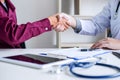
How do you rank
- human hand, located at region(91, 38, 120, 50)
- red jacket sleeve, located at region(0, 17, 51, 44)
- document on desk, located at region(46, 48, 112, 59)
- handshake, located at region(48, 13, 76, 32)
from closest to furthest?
1. document on desk, located at region(46, 48, 112, 59)
2. red jacket sleeve, located at region(0, 17, 51, 44)
3. human hand, located at region(91, 38, 120, 50)
4. handshake, located at region(48, 13, 76, 32)

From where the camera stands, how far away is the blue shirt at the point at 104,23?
1585 millimetres

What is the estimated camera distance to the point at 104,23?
1745mm

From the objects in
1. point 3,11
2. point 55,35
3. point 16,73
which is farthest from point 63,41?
point 16,73

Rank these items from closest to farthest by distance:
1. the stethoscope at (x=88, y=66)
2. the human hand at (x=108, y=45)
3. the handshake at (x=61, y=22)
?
the stethoscope at (x=88, y=66) < the human hand at (x=108, y=45) < the handshake at (x=61, y=22)

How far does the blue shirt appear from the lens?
5.20ft

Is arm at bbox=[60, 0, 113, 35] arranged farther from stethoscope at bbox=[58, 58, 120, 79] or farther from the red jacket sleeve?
stethoscope at bbox=[58, 58, 120, 79]

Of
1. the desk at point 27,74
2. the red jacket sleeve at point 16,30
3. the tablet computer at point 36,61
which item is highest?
the red jacket sleeve at point 16,30

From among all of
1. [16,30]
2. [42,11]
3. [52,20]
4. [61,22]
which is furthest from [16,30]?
[42,11]

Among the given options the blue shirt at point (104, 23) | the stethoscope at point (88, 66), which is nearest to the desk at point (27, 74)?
the stethoscope at point (88, 66)

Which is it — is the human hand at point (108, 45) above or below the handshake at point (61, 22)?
below

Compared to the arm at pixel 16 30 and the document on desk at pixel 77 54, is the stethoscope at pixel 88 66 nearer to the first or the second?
the document on desk at pixel 77 54

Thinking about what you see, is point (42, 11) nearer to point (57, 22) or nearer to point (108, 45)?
point (57, 22)

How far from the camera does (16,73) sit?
2.37ft

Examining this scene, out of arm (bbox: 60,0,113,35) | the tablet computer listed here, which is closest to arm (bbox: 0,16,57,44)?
the tablet computer
